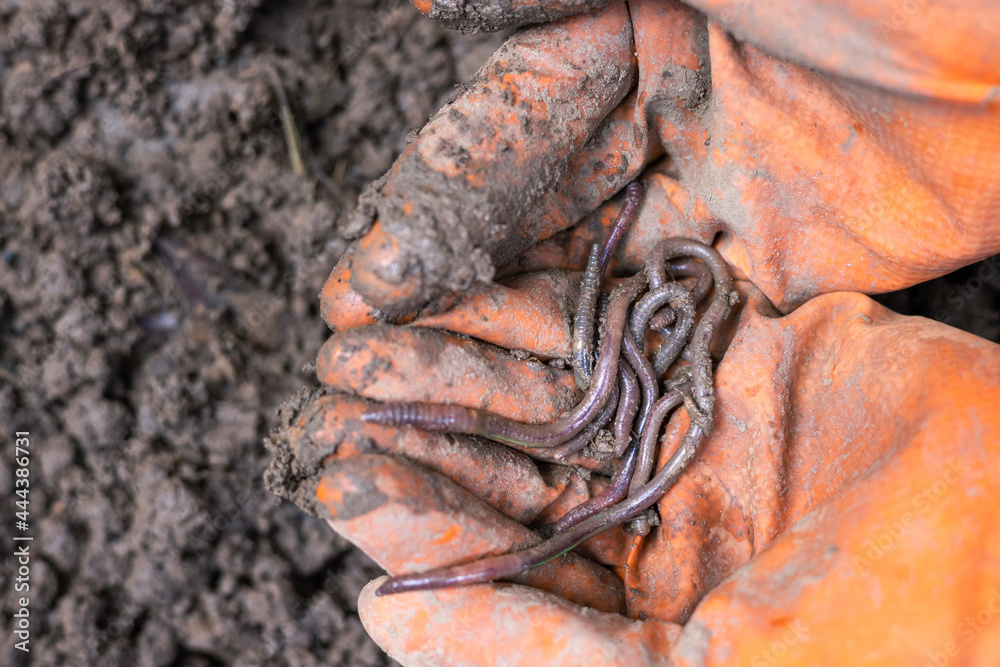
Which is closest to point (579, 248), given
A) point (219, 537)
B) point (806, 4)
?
point (806, 4)

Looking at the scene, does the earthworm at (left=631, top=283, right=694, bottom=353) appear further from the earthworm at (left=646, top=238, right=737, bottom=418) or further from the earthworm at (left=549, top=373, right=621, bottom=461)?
the earthworm at (left=549, top=373, right=621, bottom=461)

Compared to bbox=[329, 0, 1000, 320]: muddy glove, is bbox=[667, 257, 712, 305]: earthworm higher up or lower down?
lower down

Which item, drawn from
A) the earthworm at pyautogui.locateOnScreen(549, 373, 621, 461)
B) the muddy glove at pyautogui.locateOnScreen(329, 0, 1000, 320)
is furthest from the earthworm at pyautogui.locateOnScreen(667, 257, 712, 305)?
the earthworm at pyautogui.locateOnScreen(549, 373, 621, 461)

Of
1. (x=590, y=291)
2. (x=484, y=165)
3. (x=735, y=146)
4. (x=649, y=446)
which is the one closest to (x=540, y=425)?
(x=649, y=446)

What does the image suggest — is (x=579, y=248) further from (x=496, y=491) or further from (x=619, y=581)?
(x=619, y=581)

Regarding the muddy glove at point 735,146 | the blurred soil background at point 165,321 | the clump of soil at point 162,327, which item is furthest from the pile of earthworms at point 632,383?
the clump of soil at point 162,327

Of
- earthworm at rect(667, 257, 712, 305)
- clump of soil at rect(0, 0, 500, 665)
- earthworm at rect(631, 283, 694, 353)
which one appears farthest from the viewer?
clump of soil at rect(0, 0, 500, 665)

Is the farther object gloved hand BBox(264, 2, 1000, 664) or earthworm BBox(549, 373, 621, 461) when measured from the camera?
earthworm BBox(549, 373, 621, 461)

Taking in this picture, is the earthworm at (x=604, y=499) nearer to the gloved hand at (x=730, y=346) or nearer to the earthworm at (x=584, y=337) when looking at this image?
the gloved hand at (x=730, y=346)
